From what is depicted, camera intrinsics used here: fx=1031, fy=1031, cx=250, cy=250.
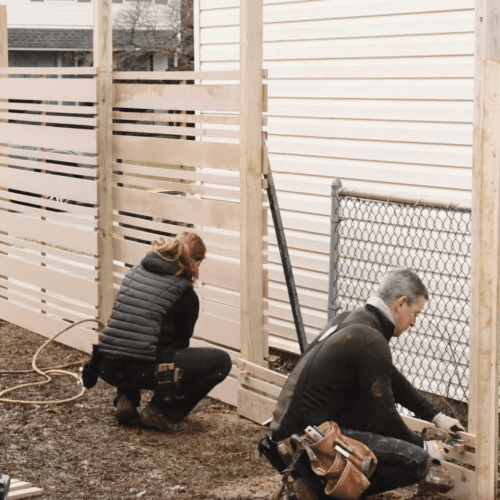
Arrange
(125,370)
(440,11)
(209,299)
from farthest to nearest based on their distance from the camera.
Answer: (209,299)
(440,11)
(125,370)

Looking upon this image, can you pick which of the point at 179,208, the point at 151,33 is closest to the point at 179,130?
the point at 179,208

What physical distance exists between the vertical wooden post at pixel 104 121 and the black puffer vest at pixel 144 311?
1832 millimetres

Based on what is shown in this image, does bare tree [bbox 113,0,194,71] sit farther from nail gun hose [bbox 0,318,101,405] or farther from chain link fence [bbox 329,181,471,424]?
chain link fence [bbox 329,181,471,424]

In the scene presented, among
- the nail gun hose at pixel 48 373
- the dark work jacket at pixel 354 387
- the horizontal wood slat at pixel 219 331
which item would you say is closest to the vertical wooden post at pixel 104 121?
the nail gun hose at pixel 48 373

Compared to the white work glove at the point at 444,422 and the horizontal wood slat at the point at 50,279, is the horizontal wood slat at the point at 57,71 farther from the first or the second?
the white work glove at the point at 444,422

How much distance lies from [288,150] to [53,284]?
2.51 metres

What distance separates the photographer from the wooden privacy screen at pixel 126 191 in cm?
738

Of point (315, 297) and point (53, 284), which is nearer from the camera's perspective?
point (315, 297)

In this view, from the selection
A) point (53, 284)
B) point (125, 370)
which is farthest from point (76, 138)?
point (125, 370)

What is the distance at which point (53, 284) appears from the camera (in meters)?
9.42

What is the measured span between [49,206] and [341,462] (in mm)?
4947

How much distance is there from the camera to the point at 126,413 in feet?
22.8

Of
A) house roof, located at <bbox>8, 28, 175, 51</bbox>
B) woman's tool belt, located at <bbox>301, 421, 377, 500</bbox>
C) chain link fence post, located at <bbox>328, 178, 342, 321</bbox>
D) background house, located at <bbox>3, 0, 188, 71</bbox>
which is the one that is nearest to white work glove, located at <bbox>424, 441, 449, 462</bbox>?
woman's tool belt, located at <bbox>301, 421, 377, 500</bbox>

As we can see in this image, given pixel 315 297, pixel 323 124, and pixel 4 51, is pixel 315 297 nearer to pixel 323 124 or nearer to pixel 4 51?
pixel 323 124
